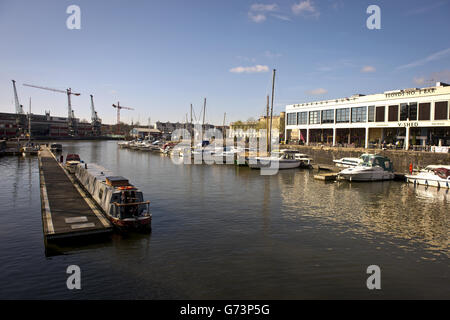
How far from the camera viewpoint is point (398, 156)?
54.0 m

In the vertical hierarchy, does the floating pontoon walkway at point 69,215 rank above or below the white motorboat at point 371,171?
below

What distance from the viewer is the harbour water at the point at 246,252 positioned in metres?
13.4

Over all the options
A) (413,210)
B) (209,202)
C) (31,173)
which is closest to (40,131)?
(31,173)

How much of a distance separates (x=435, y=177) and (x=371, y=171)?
7.61 meters


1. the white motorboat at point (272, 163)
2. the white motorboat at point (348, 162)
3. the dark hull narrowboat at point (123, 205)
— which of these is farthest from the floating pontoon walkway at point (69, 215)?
the white motorboat at point (348, 162)

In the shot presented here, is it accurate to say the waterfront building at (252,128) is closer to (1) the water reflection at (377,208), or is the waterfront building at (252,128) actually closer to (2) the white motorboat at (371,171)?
(2) the white motorboat at (371,171)

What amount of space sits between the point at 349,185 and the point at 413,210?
44.3 ft

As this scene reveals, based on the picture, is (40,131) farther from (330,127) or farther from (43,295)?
(43,295)

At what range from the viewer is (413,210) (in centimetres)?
2744

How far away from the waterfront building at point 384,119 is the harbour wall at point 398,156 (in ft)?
14.3
